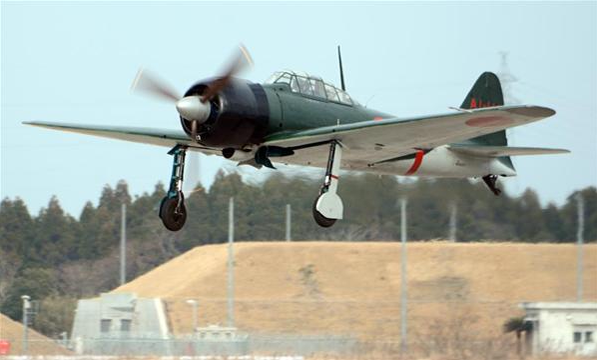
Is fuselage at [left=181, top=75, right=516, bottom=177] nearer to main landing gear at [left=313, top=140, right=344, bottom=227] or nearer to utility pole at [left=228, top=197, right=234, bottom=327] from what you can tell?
main landing gear at [left=313, top=140, right=344, bottom=227]

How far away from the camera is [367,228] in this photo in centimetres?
4059

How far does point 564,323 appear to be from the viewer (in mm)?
34188

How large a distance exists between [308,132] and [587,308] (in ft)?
57.0

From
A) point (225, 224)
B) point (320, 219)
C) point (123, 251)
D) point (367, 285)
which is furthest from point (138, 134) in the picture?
point (225, 224)

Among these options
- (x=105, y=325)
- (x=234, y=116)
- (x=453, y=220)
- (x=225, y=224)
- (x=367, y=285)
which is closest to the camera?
(x=234, y=116)

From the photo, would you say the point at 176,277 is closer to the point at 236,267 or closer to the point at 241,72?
the point at 236,267

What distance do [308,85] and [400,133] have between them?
1816 millimetres

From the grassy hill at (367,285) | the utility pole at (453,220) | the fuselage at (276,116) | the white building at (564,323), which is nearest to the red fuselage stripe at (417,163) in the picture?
the fuselage at (276,116)

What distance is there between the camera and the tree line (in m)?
31.6

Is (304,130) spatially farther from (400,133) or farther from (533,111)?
(533,111)

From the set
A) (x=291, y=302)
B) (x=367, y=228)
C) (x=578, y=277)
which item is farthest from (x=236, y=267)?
(x=578, y=277)

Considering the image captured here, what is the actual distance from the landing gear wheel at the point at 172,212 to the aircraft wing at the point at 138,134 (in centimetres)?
108

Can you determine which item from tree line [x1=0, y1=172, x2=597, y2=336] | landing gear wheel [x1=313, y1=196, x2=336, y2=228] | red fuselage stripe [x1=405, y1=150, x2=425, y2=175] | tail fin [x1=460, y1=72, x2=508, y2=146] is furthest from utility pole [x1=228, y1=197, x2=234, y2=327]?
landing gear wheel [x1=313, y1=196, x2=336, y2=228]

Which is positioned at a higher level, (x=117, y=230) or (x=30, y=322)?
(x=117, y=230)
